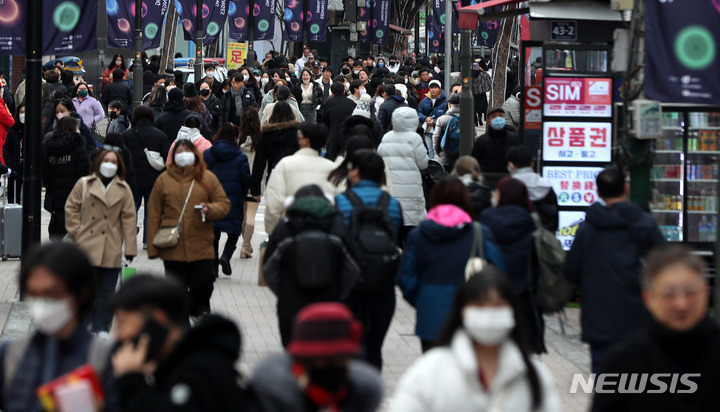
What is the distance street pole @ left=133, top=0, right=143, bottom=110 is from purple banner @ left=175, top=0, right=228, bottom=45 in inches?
228

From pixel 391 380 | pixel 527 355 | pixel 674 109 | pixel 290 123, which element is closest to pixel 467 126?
pixel 290 123

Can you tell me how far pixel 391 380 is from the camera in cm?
840

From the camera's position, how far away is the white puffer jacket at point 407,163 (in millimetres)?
11492

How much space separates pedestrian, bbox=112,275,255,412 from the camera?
356cm

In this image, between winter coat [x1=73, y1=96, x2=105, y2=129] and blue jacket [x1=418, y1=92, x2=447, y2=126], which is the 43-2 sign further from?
winter coat [x1=73, y1=96, x2=105, y2=129]

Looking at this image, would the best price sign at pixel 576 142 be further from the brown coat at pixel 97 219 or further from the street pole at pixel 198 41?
the street pole at pixel 198 41

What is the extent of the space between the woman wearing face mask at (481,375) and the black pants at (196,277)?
219 inches

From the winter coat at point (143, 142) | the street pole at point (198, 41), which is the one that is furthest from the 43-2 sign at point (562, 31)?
the street pole at point (198, 41)

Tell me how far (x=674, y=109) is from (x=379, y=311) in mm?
4396

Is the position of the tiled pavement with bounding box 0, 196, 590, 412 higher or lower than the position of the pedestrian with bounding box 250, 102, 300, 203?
lower

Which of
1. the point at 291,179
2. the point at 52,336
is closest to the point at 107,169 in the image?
the point at 291,179

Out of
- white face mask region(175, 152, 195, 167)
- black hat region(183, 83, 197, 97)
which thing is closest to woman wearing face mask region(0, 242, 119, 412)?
white face mask region(175, 152, 195, 167)

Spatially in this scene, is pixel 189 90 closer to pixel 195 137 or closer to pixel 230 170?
pixel 195 137

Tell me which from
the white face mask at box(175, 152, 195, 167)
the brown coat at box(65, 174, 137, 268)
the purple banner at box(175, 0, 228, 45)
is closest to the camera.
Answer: the brown coat at box(65, 174, 137, 268)
